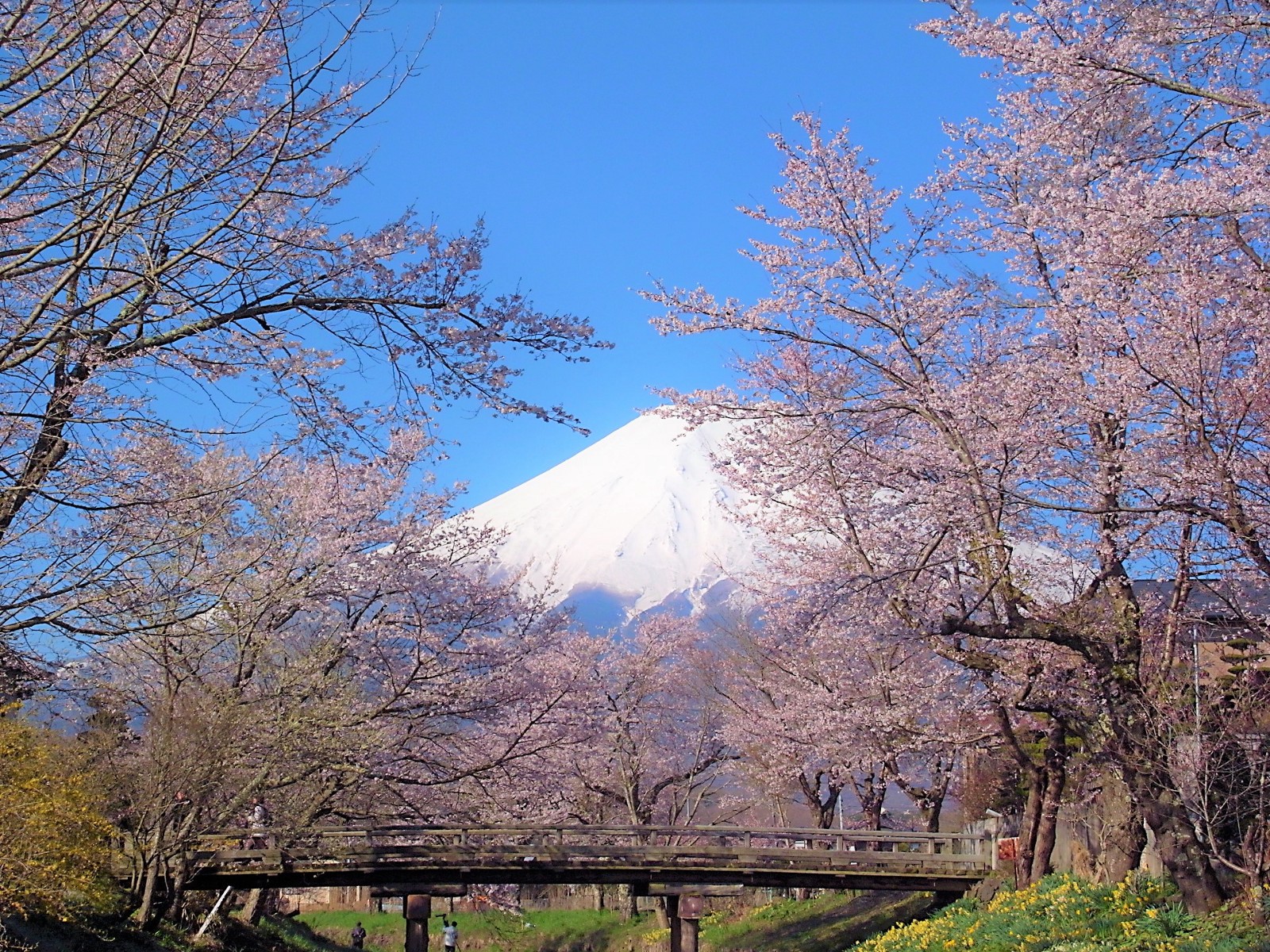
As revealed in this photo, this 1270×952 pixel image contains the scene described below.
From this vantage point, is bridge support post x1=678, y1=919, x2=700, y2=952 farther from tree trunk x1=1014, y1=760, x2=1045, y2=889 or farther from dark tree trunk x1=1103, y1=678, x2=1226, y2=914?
dark tree trunk x1=1103, y1=678, x2=1226, y2=914

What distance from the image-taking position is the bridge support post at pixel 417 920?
19500 mm

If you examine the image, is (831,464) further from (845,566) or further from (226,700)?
(226,700)

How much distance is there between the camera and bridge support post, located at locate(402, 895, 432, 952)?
64.0ft

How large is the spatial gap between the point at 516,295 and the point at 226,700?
998 cm

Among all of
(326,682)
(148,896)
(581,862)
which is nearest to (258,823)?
(148,896)

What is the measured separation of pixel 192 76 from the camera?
19.3ft

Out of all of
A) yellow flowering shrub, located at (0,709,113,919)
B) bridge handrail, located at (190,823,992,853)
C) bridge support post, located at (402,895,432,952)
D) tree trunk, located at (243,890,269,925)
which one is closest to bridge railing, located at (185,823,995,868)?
bridge handrail, located at (190,823,992,853)

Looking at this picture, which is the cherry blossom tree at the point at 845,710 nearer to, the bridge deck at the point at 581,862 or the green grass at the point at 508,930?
the bridge deck at the point at 581,862

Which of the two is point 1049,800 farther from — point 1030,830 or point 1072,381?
point 1072,381

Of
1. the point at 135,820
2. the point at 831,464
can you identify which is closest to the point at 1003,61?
the point at 831,464

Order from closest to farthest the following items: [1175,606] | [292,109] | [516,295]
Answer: [292,109] < [516,295] < [1175,606]

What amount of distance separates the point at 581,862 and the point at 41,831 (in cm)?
1115

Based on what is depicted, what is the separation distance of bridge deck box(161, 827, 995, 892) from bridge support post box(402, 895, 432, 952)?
2.20ft

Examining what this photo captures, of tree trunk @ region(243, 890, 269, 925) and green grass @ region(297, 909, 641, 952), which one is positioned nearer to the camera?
tree trunk @ region(243, 890, 269, 925)
